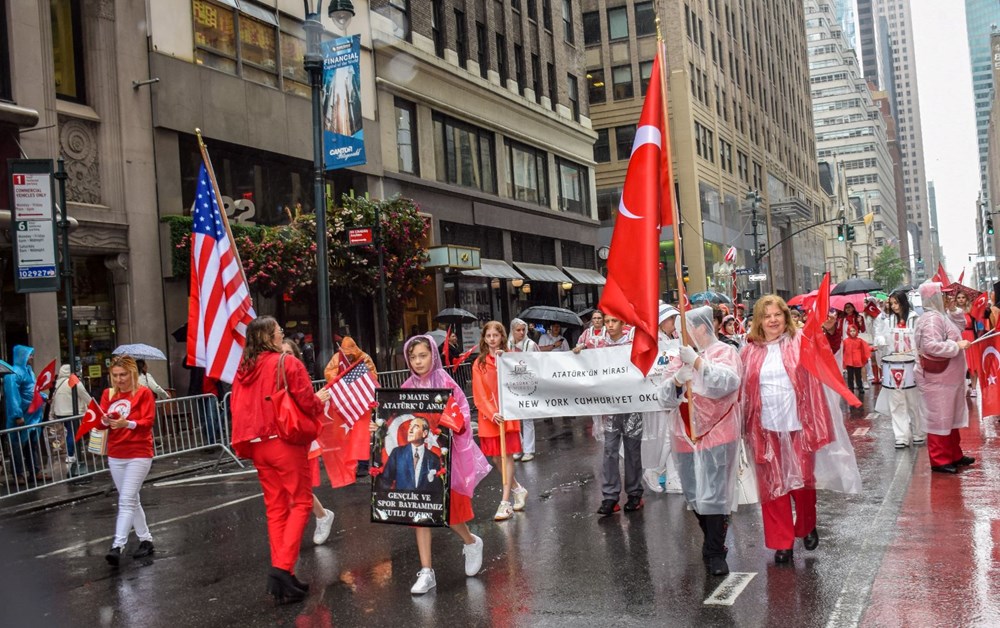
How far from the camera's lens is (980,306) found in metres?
16.5

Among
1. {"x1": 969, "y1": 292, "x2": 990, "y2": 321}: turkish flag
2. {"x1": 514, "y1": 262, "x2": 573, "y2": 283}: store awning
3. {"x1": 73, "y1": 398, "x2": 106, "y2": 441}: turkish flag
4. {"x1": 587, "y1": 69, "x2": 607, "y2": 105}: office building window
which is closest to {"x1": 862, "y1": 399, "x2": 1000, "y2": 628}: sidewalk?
{"x1": 73, "y1": 398, "x2": 106, "y2": 441}: turkish flag

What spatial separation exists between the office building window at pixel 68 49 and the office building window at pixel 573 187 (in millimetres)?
23267

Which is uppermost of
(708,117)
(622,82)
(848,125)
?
(848,125)

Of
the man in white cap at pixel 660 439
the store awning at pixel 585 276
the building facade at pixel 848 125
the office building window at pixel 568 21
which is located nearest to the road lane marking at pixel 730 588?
the man in white cap at pixel 660 439

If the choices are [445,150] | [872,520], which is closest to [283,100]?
[445,150]

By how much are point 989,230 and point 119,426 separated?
4253 cm

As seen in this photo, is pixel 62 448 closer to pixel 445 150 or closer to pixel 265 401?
pixel 265 401

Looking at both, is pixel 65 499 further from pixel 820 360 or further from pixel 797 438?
pixel 820 360

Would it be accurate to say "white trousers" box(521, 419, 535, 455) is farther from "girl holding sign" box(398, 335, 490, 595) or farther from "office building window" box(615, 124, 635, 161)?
"office building window" box(615, 124, 635, 161)

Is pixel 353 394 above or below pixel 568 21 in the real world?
below

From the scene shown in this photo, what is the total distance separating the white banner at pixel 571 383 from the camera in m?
9.22

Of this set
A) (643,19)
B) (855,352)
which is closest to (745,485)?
(855,352)

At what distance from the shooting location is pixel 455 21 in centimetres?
3225

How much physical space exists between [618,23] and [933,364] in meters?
47.9
